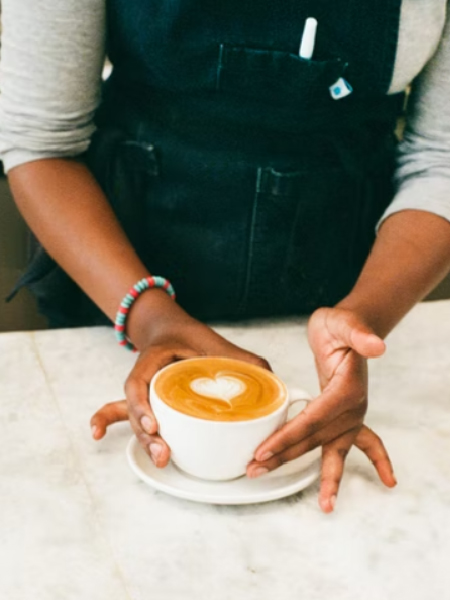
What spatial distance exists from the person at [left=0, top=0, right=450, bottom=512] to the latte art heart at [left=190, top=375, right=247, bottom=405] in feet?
0.27

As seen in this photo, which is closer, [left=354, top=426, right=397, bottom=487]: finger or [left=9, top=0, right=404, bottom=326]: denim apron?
[left=354, top=426, right=397, bottom=487]: finger

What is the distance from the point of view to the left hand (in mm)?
683

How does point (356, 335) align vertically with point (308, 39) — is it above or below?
below

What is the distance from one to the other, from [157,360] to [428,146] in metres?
0.57

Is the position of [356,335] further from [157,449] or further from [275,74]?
[275,74]

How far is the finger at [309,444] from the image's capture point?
0.67 metres

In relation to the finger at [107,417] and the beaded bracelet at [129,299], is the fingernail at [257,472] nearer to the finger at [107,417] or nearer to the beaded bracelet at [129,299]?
the finger at [107,417]

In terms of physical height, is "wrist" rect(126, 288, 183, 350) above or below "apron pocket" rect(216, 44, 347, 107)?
below

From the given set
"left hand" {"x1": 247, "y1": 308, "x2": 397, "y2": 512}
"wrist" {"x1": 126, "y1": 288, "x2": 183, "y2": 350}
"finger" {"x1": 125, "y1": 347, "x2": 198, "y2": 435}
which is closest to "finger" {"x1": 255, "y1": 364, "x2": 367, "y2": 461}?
"left hand" {"x1": 247, "y1": 308, "x2": 397, "y2": 512}

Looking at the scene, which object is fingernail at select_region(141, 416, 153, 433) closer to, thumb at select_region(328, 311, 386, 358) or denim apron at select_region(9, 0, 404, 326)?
thumb at select_region(328, 311, 386, 358)

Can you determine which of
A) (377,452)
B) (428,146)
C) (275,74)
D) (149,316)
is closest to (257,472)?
(377,452)

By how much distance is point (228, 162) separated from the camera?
3.40ft

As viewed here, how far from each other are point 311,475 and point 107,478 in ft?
0.62

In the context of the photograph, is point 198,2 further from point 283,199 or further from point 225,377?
point 225,377
